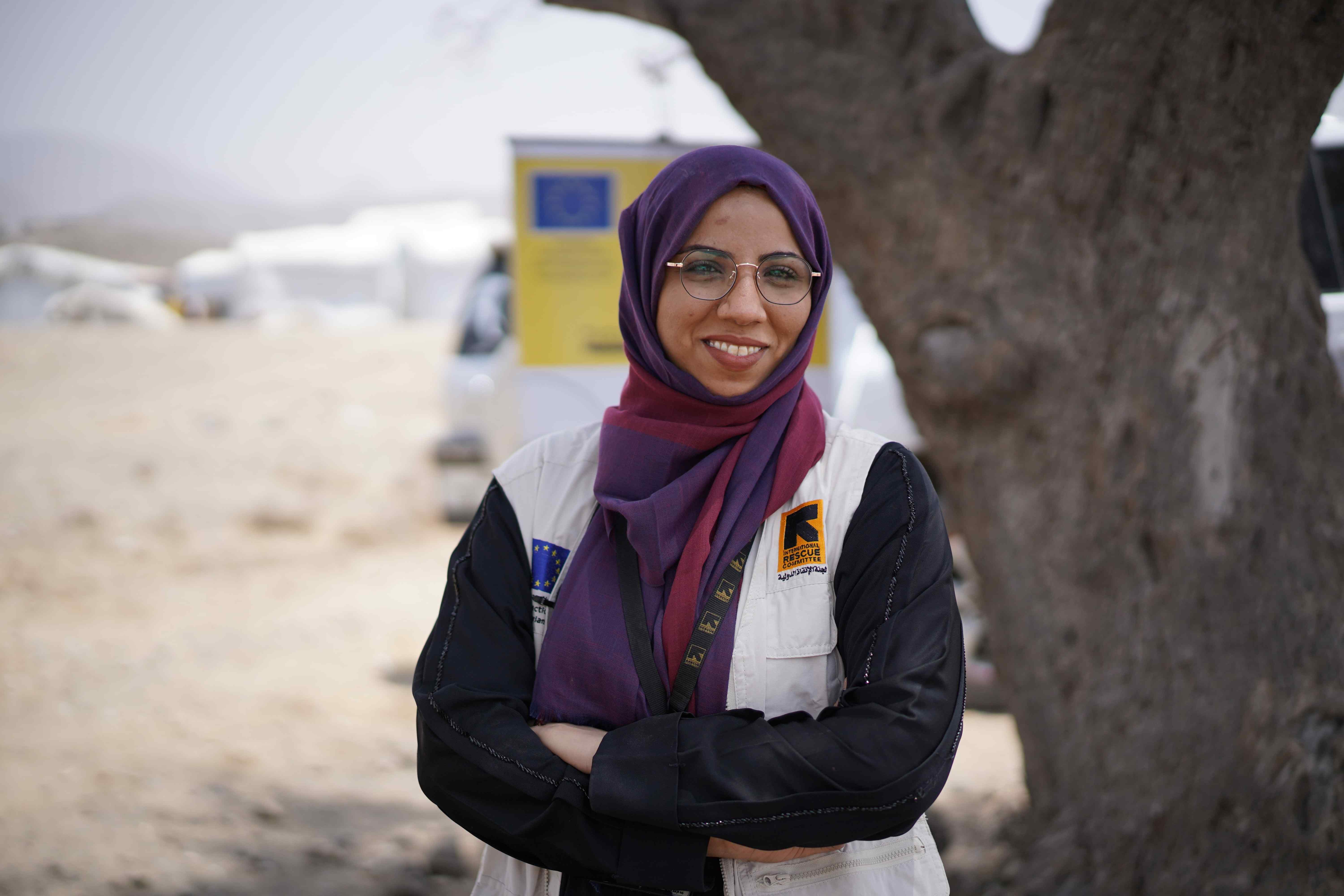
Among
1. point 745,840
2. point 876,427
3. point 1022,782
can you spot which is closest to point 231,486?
point 876,427

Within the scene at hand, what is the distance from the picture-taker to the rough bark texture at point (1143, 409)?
2395mm

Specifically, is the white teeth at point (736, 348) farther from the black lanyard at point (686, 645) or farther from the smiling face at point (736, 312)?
the black lanyard at point (686, 645)

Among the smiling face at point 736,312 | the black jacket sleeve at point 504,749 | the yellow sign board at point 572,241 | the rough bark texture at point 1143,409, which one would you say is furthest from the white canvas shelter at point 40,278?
the smiling face at point 736,312

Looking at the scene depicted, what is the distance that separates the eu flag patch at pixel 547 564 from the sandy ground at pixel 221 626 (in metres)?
1.99

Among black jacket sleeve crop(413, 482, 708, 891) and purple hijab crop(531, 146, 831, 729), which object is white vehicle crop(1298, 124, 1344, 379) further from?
black jacket sleeve crop(413, 482, 708, 891)

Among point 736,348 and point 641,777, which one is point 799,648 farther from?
point 736,348

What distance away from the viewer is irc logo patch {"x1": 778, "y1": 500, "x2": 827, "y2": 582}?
1422mm

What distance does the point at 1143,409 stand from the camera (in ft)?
8.49

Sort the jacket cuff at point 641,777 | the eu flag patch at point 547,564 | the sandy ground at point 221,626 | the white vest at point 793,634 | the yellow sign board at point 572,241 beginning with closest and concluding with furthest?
the jacket cuff at point 641,777 → the white vest at point 793,634 → the eu flag patch at point 547,564 → the sandy ground at point 221,626 → the yellow sign board at point 572,241

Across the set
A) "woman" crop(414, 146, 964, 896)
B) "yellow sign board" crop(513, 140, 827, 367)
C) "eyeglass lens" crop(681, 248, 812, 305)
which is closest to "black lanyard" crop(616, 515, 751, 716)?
"woman" crop(414, 146, 964, 896)

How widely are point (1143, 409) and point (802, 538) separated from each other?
1541 millimetres

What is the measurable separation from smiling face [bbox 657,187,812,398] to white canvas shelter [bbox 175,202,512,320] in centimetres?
1850

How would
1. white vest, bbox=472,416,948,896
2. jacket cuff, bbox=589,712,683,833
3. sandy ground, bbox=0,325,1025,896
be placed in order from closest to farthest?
jacket cuff, bbox=589,712,683,833
white vest, bbox=472,416,948,896
sandy ground, bbox=0,325,1025,896

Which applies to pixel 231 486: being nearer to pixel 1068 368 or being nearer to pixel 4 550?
pixel 4 550
